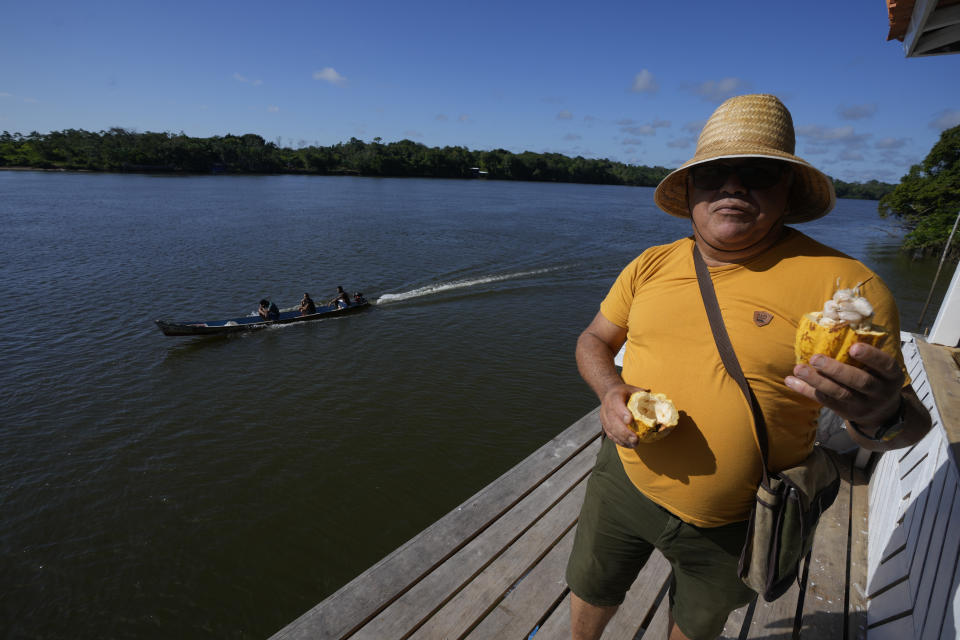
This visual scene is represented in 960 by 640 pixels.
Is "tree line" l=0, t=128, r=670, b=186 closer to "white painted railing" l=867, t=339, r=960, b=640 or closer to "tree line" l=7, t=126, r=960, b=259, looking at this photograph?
"tree line" l=7, t=126, r=960, b=259

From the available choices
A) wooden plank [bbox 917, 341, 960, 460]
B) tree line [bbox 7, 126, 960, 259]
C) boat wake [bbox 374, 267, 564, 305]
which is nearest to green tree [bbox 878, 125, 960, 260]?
tree line [bbox 7, 126, 960, 259]

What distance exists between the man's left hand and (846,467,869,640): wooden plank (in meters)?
2.60

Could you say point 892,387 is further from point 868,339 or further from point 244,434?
point 244,434

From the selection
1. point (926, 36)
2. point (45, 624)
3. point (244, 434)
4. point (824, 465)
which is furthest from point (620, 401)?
point (244, 434)

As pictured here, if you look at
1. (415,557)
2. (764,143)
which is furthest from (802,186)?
(415,557)

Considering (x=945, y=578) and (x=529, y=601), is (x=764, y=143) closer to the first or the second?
(x=945, y=578)

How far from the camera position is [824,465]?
1.94 m

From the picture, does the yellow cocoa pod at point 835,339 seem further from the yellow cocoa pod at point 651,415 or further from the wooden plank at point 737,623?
the wooden plank at point 737,623

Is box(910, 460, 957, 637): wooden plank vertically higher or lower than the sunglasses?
lower

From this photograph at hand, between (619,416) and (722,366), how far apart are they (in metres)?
0.47

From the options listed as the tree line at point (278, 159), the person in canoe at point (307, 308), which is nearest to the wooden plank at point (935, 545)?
the person in canoe at point (307, 308)

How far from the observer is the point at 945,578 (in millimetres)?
2174

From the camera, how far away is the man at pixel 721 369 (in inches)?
70.6

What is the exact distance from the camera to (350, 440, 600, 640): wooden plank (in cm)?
300
